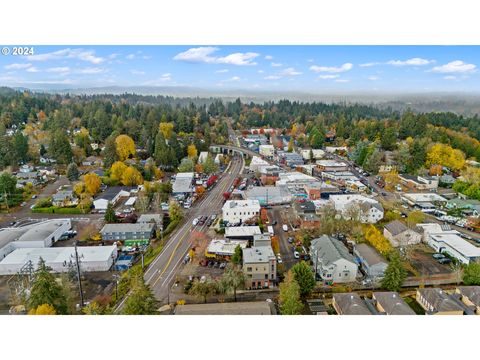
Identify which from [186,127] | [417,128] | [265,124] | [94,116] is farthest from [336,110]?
[94,116]

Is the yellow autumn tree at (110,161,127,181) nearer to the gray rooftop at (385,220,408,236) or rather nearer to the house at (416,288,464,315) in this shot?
the gray rooftop at (385,220,408,236)

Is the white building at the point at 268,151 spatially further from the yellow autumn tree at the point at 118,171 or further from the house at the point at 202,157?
the yellow autumn tree at the point at 118,171

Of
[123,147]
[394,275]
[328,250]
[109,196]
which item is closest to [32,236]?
[109,196]

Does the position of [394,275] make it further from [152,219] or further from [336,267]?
[152,219]

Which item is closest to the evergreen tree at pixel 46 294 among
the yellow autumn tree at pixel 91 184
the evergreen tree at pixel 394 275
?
the evergreen tree at pixel 394 275

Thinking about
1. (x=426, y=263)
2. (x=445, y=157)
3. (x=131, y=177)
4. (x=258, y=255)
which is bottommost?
(x=426, y=263)

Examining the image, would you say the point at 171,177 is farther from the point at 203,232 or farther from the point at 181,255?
the point at 181,255
